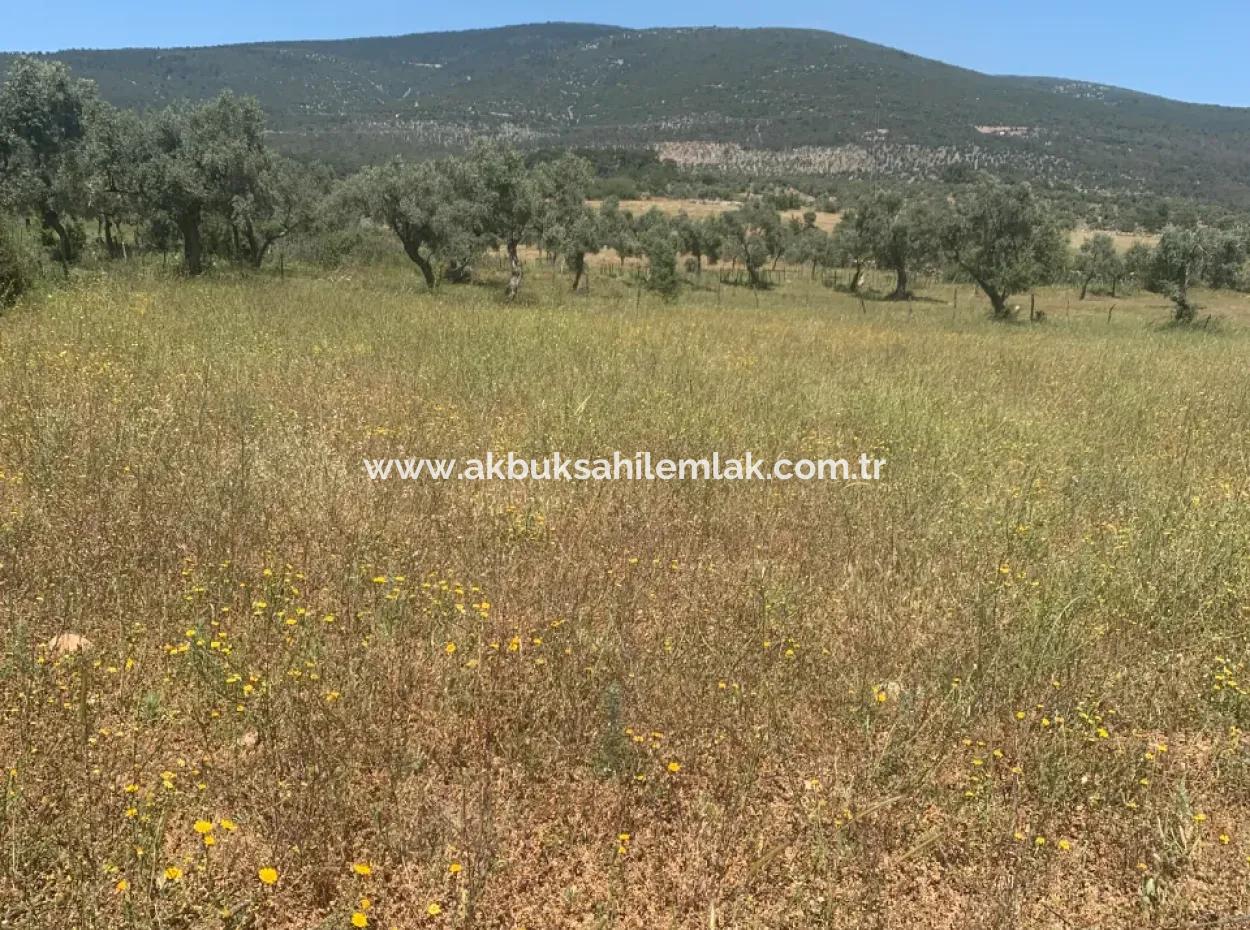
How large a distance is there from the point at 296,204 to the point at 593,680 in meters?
29.9

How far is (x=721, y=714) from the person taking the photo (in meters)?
3.42

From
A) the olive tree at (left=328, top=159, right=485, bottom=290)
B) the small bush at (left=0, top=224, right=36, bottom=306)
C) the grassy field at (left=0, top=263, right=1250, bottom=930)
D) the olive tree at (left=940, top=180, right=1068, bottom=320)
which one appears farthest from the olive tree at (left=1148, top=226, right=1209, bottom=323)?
the small bush at (left=0, top=224, right=36, bottom=306)

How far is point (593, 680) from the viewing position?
3.57m

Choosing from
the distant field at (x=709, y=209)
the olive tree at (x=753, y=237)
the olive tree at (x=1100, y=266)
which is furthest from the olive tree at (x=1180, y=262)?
the distant field at (x=709, y=209)

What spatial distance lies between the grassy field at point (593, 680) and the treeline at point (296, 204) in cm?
1012

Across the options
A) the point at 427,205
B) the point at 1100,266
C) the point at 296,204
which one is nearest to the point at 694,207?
the point at 1100,266

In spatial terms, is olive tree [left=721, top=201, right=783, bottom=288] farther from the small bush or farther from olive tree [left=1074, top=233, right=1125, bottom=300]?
the small bush

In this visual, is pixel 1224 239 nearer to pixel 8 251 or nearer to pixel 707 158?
pixel 8 251

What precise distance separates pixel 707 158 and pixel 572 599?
185 m

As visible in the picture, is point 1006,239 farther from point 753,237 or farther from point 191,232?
point 191,232

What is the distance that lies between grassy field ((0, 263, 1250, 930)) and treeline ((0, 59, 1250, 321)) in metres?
10.1

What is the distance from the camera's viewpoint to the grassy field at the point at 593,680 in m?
2.63

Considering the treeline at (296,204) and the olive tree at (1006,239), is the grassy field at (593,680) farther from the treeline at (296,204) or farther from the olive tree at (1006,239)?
the olive tree at (1006,239)

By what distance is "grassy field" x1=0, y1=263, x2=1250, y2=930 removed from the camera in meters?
2.63
